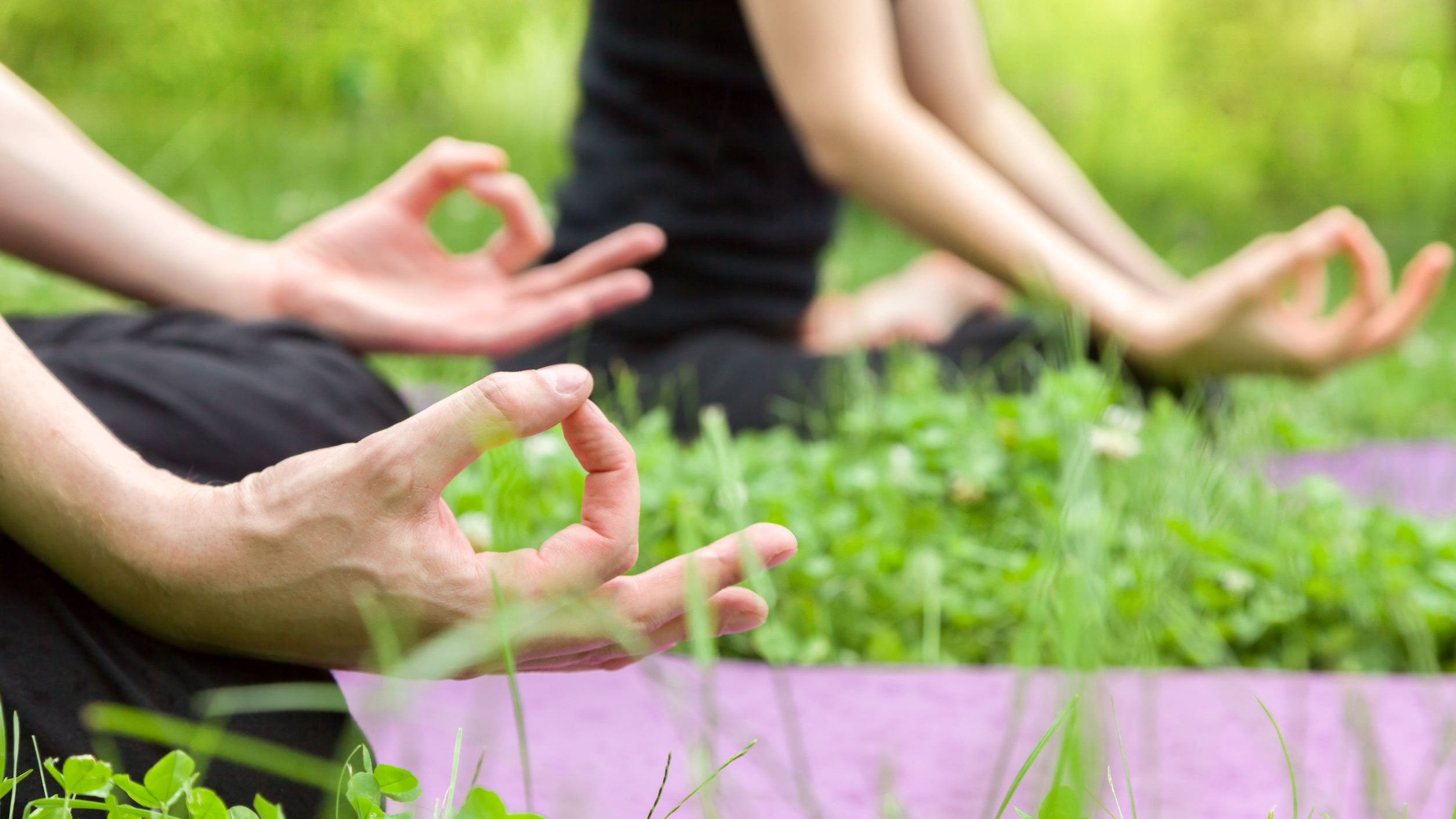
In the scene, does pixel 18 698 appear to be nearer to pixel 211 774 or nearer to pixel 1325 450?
pixel 211 774

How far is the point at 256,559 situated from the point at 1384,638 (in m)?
1.20

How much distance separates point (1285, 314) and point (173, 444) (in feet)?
5.13

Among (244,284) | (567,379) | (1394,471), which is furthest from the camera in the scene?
(1394,471)

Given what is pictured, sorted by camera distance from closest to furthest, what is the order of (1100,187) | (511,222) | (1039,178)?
(511,222)
(1039,178)
(1100,187)

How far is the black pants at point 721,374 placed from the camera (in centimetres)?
193

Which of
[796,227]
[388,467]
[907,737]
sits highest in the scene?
[796,227]

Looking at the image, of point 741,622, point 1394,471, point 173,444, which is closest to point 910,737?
point 741,622

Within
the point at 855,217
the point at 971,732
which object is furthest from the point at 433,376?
the point at 855,217

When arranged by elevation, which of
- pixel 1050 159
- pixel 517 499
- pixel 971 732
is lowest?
pixel 971 732

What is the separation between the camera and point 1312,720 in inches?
44.2

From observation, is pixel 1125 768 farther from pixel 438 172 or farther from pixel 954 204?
pixel 954 204

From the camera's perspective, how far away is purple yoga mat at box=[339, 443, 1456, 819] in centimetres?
94

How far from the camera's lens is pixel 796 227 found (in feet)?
6.96

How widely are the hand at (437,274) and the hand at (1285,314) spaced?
2.73ft
